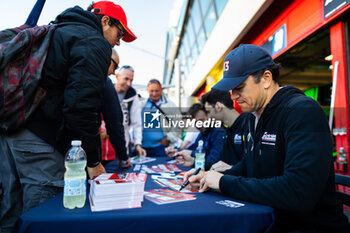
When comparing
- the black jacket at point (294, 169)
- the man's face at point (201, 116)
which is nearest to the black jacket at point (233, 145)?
the man's face at point (201, 116)

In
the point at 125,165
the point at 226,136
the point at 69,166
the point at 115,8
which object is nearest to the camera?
the point at 69,166

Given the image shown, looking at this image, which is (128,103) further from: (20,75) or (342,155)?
(342,155)

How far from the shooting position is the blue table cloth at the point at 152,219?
69 cm

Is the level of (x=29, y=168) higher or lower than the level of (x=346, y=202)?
higher

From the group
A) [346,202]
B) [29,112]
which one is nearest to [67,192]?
A: [29,112]

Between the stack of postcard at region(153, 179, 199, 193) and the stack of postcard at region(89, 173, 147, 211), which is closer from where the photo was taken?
the stack of postcard at region(89, 173, 147, 211)

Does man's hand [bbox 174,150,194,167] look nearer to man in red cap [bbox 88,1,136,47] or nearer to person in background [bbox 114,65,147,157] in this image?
person in background [bbox 114,65,147,157]

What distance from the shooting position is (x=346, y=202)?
3.67 ft

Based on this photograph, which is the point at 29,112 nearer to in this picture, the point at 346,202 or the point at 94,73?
the point at 94,73

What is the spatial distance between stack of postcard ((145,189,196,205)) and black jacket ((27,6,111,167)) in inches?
15.6

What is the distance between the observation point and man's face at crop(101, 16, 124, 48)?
146 centimetres

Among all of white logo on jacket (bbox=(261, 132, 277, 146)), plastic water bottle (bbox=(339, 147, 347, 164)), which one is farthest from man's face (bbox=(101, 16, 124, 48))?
plastic water bottle (bbox=(339, 147, 347, 164))

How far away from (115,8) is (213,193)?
1.31 meters

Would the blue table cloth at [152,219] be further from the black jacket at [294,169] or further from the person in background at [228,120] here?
the person in background at [228,120]
